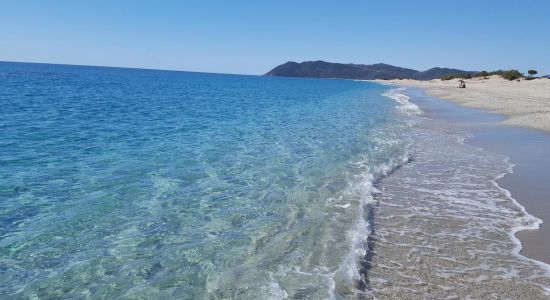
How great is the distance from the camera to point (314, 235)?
7.32 metres

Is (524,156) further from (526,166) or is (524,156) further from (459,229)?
(459,229)

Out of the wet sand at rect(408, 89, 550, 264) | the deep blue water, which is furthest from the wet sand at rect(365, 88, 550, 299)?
the deep blue water

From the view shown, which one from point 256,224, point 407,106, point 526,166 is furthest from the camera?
point 407,106

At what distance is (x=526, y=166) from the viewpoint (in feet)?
43.1

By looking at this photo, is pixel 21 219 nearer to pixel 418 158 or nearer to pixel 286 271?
pixel 286 271

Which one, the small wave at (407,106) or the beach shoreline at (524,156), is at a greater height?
the beach shoreline at (524,156)

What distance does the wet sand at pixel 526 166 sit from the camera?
7.36 meters

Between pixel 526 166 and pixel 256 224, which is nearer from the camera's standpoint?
pixel 256 224

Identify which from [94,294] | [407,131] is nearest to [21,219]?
[94,294]

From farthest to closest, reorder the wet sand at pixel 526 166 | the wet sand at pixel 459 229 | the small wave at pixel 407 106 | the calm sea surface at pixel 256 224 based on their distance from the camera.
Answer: the small wave at pixel 407 106
the wet sand at pixel 526 166
the wet sand at pixel 459 229
the calm sea surface at pixel 256 224

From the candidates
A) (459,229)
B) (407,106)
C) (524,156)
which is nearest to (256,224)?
(459,229)

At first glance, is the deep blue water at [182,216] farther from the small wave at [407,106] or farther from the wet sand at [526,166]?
the small wave at [407,106]

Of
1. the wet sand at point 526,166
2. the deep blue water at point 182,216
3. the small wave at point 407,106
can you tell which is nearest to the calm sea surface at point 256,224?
the deep blue water at point 182,216

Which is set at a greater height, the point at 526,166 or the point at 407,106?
the point at 526,166
